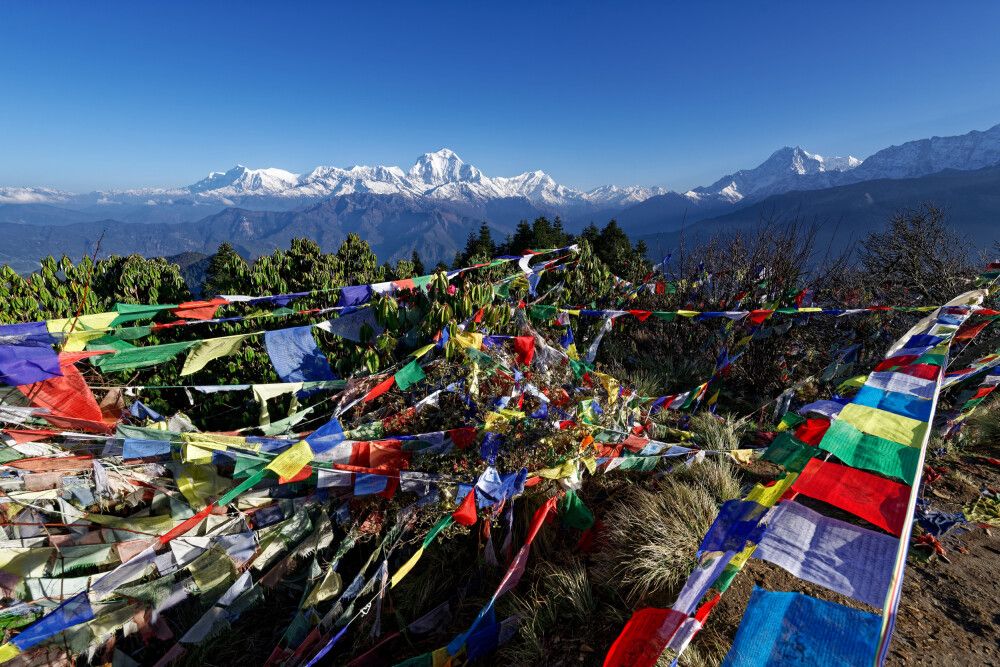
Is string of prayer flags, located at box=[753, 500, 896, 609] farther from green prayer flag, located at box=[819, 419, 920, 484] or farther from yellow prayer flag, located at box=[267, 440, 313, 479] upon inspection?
yellow prayer flag, located at box=[267, 440, 313, 479]

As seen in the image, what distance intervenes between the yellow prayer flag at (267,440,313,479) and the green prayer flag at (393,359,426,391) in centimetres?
115

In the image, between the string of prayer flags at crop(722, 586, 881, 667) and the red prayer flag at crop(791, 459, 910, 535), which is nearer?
the string of prayer flags at crop(722, 586, 881, 667)

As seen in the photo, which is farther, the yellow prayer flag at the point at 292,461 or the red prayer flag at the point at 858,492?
the yellow prayer flag at the point at 292,461

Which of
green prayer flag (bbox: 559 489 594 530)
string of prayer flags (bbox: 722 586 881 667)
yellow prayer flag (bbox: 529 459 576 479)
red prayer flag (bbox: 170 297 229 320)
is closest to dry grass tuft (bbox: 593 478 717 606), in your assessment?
green prayer flag (bbox: 559 489 594 530)

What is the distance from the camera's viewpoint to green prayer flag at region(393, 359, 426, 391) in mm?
4297

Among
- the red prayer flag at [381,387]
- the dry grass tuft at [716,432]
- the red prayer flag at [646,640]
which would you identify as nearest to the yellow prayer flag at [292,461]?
the red prayer flag at [381,387]

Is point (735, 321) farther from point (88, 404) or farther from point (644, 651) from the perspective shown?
point (88, 404)

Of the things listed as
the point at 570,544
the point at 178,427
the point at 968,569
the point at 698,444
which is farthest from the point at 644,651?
the point at 178,427

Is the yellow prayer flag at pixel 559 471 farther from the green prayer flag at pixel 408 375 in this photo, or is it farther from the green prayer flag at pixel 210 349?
the green prayer flag at pixel 210 349

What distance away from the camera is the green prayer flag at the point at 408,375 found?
4.30m

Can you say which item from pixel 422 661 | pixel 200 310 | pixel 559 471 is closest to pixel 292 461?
pixel 422 661

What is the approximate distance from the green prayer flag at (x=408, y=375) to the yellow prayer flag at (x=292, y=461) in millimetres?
1148

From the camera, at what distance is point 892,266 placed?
935cm

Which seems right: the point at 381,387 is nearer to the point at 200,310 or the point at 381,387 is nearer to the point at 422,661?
the point at 422,661
